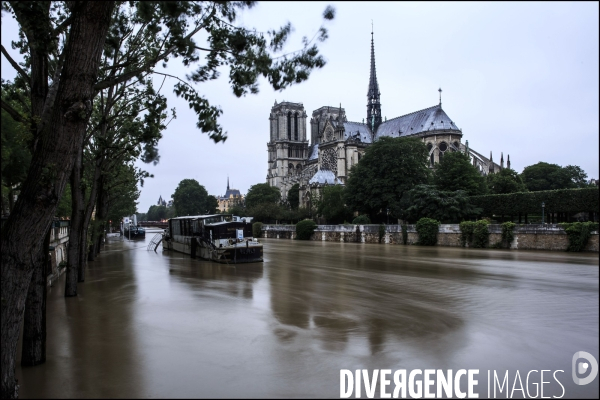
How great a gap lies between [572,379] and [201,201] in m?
116

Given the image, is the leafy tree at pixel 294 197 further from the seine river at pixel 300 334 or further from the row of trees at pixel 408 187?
the seine river at pixel 300 334

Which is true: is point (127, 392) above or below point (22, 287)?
below

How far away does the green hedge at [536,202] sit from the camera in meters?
43.1

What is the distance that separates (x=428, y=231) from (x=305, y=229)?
78.8ft

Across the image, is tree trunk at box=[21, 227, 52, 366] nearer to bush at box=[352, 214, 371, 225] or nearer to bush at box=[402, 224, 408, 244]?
bush at box=[402, 224, 408, 244]

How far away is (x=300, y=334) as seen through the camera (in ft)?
34.5

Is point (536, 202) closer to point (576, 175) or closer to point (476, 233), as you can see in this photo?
point (476, 233)

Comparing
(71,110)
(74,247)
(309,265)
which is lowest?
(309,265)

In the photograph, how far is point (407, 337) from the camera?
10125 millimetres

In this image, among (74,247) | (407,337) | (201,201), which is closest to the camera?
(407,337)

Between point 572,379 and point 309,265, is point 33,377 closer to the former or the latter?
point 572,379

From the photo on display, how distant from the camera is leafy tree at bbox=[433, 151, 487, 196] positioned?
59750mm

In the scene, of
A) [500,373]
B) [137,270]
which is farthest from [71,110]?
[137,270]

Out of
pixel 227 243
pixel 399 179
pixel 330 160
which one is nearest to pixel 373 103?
pixel 330 160
